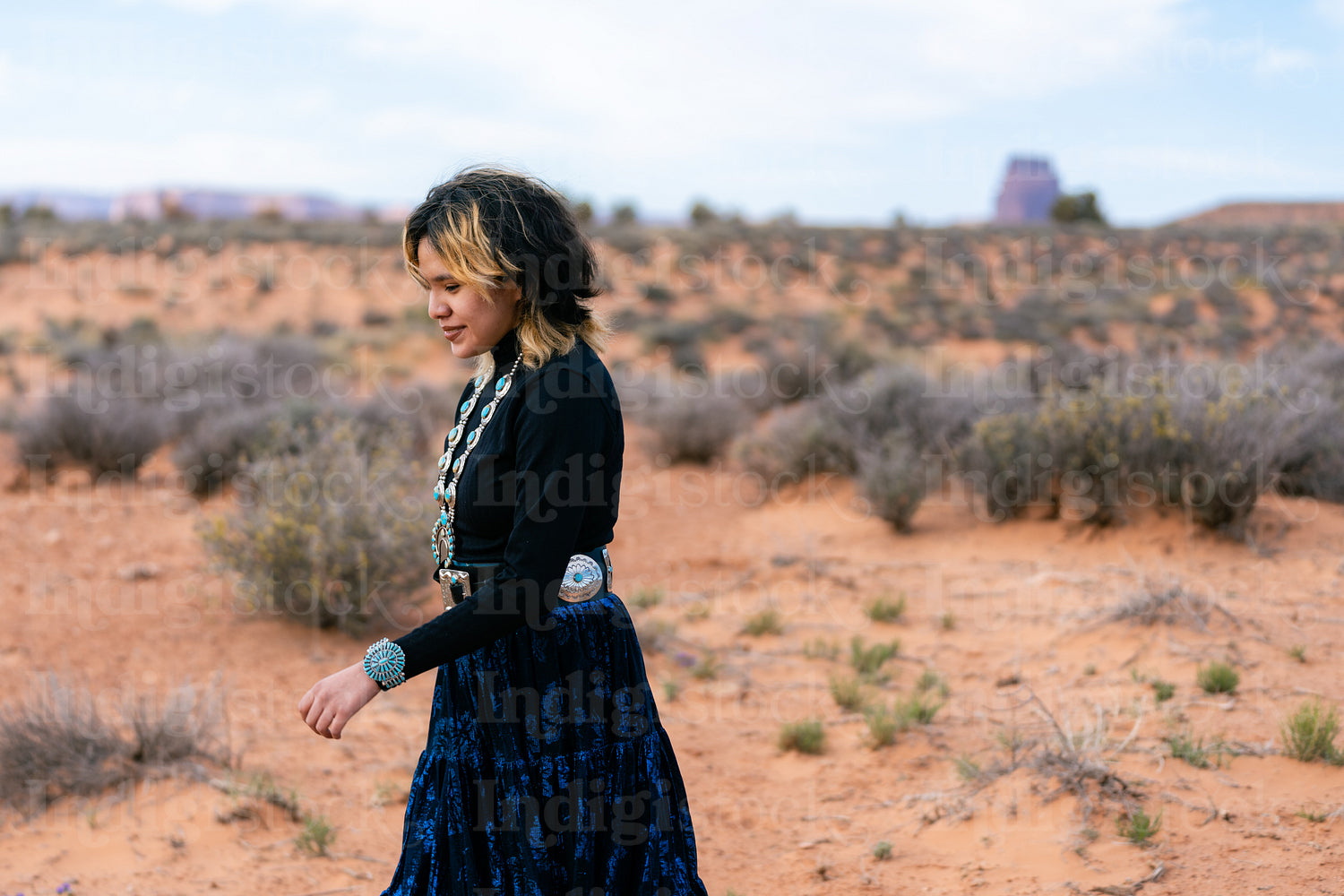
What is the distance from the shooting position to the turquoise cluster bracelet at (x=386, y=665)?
66.1 inches

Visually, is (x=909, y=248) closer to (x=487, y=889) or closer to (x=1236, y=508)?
(x=1236, y=508)

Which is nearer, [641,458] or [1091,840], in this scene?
[1091,840]

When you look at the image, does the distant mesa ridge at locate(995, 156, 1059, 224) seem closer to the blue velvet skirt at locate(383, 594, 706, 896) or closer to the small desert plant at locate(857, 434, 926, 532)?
the small desert plant at locate(857, 434, 926, 532)

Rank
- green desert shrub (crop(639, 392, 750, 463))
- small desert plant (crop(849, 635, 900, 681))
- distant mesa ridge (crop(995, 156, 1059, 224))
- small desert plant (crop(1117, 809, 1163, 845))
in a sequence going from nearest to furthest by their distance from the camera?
small desert plant (crop(1117, 809, 1163, 845)), small desert plant (crop(849, 635, 900, 681)), green desert shrub (crop(639, 392, 750, 463)), distant mesa ridge (crop(995, 156, 1059, 224))

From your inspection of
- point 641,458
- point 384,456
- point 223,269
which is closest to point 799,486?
point 641,458

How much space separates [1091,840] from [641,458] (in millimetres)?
7826

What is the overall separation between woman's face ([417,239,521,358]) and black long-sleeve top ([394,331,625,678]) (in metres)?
0.10

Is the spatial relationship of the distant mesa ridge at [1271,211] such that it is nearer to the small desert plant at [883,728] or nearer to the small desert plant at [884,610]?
the small desert plant at [884,610]

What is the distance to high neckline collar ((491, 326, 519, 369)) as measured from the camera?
1.90 metres

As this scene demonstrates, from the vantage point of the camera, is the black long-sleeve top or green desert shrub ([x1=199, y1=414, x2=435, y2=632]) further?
green desert shrub ([x1=199, y1=414, x2=435, y2=632])

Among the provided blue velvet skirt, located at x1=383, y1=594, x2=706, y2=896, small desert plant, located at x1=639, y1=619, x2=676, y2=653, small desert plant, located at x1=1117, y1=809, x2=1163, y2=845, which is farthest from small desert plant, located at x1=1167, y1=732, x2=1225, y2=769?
small desert plant, located at x1=639, y1=619, x2=676, y2=653

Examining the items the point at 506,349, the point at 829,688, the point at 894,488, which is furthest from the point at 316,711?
the point at 894,488

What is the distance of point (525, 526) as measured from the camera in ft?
5.56

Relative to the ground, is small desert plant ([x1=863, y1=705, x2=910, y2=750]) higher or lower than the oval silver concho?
lower
